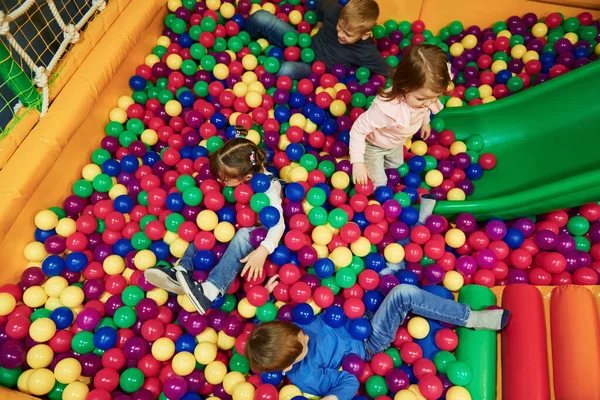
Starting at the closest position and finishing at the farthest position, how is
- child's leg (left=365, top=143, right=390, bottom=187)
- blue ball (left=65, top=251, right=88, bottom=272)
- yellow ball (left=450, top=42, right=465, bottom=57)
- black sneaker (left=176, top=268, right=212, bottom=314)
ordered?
1. black sneaker (left=176, top=268, right=212, bottom=314)
2. blue ball (left=65, top=251, right=88, bottom=272)
3. child's leg (left=365, top=143, right=390, bottom=187)
4. yellow ball (left=450, top=42, right=465, bottom=57)

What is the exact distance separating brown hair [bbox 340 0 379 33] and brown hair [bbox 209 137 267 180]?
2.84 ft

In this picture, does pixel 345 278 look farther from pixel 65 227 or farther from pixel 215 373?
pixel 65 227

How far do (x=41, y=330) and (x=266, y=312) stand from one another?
2.45 ft

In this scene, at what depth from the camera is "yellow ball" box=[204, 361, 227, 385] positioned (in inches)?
59.4

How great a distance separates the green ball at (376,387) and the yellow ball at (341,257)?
1.37ft

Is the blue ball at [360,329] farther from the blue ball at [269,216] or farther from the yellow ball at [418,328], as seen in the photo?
the blue ball at [269,216]

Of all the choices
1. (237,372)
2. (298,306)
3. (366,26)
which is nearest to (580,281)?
(298,306)

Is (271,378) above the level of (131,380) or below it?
above

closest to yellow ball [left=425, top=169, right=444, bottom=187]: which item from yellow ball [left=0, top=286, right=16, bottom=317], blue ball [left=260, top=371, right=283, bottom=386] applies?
blue ball [left=260, top=371, right=283, bottom=386]

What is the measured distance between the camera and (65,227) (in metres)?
1.75

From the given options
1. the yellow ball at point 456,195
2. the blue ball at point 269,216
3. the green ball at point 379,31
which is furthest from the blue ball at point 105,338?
the green ball at point 379,31

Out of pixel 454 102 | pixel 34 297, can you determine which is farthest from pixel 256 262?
pixel 454 102

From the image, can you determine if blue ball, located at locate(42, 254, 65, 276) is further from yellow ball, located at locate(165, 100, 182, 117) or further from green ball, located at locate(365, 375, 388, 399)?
green ball, located at locate(365, 375, 388, 399)

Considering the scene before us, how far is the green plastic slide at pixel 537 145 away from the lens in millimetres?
1715
